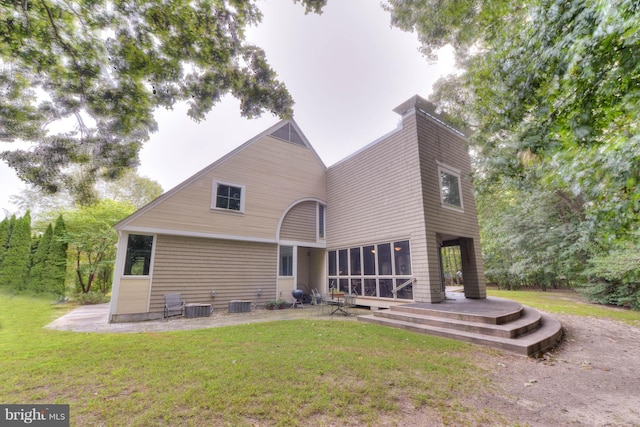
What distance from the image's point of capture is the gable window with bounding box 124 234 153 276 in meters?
8.20

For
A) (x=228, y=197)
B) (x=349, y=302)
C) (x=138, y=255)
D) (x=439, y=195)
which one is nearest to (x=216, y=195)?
(x=228, y=197)

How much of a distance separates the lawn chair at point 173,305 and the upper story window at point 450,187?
31.8 ft

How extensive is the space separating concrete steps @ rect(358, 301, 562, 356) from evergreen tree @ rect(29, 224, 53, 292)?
1569cm

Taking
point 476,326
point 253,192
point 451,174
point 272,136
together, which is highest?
point 272,136

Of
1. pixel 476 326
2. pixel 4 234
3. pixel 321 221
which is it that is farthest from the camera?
pixel 321 221

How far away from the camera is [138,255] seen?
838 cm

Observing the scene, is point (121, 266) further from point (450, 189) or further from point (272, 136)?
point (450, 189)

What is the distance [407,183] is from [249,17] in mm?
6730

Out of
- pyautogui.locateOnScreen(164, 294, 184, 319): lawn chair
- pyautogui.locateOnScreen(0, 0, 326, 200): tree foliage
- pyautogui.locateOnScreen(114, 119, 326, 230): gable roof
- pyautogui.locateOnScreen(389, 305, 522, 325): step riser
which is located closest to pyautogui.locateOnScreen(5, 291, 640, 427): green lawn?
pyautogui.locateOnScreen(389, 305, 522, 325): step riser

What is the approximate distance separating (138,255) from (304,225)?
6.43 m

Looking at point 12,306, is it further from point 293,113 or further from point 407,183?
point 407,183

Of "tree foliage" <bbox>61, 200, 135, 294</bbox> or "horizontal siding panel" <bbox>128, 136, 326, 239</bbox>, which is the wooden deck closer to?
"horizontal siding panel" <bbox>128, 136, 326, 239</bbox>

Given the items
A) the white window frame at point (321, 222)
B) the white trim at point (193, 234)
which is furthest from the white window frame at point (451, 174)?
the white trim at point (193, 234)

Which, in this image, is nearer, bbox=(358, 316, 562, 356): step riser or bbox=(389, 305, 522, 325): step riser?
bbox=(358, 316, 562, 356): step riser
